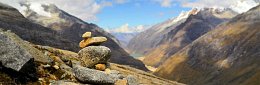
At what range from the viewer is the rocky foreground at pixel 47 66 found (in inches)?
913

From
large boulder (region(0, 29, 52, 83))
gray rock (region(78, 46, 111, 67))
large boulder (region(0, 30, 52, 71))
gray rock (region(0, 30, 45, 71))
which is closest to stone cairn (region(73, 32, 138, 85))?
gray rock (region(78, 46, 111, 67))

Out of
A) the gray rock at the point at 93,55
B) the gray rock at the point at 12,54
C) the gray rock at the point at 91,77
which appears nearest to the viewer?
the gray rock at the point at 12,54

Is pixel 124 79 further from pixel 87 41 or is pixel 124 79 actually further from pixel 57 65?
pixel 87 41

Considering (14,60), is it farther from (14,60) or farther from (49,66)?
(49,66)

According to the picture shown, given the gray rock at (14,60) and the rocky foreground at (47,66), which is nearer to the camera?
the gray rock at (14,60)

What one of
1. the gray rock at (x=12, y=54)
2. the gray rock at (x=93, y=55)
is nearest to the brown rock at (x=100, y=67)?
the gray rock at (x=93, y=55)

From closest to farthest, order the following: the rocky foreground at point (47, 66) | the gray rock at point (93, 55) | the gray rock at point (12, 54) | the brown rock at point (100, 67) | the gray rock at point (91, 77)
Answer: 1. the gray rock at point (12, 54)
2. the rocky foreground at point (47, 66)
3. the gray rock at point (91, 77)
4. the gray rock at point (93, 55)
5. the brown rock at point (100, 67)

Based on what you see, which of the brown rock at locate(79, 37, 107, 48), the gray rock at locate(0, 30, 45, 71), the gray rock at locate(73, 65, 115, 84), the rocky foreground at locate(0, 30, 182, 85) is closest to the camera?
the gray rock at locate(0, 30, 45, 71)

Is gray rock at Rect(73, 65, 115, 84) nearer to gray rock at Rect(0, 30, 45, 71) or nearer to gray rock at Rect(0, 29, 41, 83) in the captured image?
gray rock at Rect(0, 29, 41, 83)

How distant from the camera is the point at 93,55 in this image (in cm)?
3150

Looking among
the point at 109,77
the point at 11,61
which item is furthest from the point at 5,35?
the point at 109,77

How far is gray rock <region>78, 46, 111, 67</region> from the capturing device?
1230 inches

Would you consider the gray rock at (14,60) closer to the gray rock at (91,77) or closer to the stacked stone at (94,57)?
the gray rock at (91,77)

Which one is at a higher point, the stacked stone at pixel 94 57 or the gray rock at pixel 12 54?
the stacked stone at pixel 94 57
